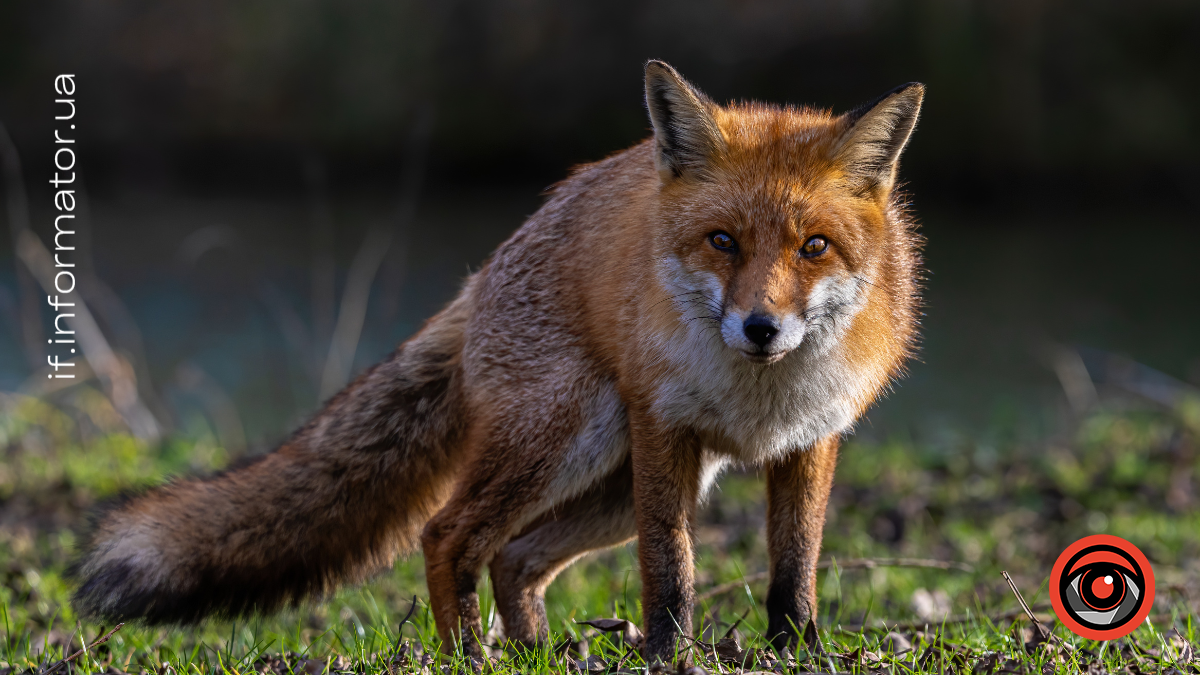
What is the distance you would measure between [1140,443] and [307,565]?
20.9 ft

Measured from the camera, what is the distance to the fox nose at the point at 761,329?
8.98 ft

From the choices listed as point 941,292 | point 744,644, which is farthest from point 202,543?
point 941,292

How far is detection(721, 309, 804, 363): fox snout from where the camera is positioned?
274 cm

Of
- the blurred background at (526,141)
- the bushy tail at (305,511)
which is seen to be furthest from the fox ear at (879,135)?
the blurred background at (526,141)

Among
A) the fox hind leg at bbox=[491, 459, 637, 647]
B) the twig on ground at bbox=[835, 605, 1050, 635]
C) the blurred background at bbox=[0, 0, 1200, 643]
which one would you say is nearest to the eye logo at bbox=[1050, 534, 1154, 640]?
the twig on ground at bbox=[835, 605, 1050, 635]

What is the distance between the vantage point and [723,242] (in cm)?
299

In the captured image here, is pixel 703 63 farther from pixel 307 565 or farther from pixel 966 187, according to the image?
pixel 307 565

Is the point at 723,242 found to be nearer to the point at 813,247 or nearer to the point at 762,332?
the point at 813,247

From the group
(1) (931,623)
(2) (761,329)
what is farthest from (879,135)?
(1) (931,623)

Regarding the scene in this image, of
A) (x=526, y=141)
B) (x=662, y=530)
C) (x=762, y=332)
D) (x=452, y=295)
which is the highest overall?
(x=526, y=141)

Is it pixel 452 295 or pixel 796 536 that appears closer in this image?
pixel 796 536

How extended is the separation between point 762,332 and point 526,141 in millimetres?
20120

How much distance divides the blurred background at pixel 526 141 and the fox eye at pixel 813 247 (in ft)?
27.2

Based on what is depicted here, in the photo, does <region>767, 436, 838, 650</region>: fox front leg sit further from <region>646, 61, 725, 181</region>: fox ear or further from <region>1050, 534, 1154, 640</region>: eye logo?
<region>646, 61, 725, 181</region>: fox ear
